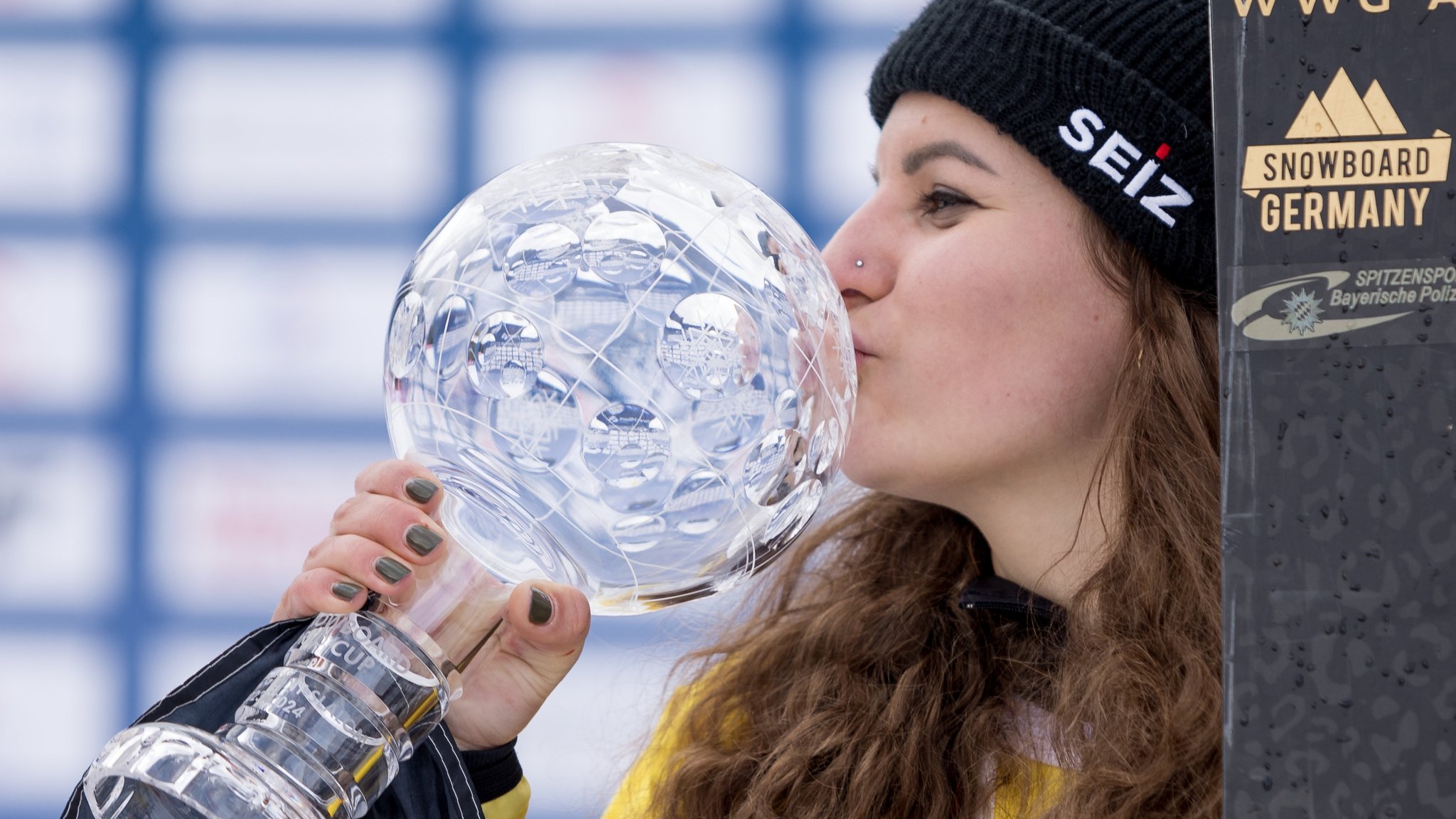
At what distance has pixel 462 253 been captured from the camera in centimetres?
67

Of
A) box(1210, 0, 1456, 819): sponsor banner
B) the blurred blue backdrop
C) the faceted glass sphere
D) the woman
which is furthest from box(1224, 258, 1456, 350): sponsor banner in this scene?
the blurred blue backdrop

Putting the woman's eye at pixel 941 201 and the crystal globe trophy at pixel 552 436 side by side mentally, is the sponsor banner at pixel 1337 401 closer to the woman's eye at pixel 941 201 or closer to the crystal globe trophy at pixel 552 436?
the crystal globe trophy at pixel 552 436

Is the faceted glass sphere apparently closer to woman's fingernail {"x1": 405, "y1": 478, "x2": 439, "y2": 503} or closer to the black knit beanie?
woman's fingernail {"x1": 405, "y1": 478, "x2": 439, "y2": 503}

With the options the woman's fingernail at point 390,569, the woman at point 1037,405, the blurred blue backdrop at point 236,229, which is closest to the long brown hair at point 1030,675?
the woman at point 1037,405

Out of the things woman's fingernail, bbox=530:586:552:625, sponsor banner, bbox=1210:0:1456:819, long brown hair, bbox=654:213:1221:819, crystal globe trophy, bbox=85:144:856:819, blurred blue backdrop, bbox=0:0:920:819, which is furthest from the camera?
blurred blue backdrop, bbox=0:0:920:819

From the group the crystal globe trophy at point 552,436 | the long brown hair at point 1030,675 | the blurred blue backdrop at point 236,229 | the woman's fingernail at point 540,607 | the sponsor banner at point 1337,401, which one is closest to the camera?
the sponsor banner at point 1337,401

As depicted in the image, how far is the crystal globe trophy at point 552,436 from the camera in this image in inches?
23.6

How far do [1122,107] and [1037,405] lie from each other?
23cm

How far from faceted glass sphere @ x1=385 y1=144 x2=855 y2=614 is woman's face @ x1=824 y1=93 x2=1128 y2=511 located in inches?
6.3

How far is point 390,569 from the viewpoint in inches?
26.5

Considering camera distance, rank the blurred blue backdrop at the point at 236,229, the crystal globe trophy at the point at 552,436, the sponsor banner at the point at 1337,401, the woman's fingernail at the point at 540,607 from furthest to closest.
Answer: the blurred blue backdrop at the point at 236,229 < the woman's fingernail at the point at 540,607 < the crystal globe trophy at the point at 552,436 < the sponsor banner at the point at 1337,401

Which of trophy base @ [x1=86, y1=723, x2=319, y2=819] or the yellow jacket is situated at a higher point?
trophy base @ [x1=86, y1=723, x2=319, y2=819]

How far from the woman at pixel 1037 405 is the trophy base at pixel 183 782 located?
9.8 inches

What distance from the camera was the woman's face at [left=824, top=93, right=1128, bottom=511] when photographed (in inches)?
34.5
